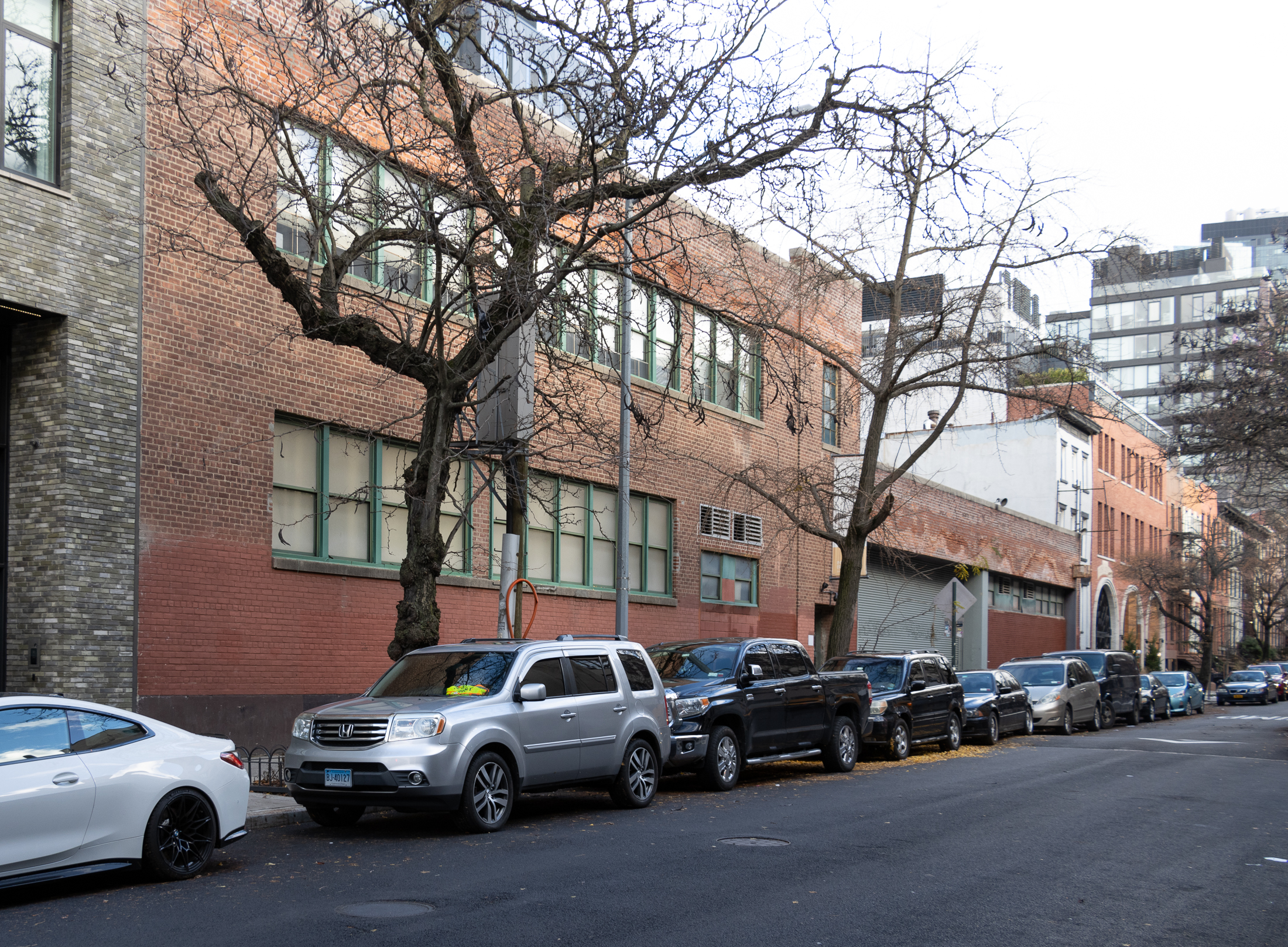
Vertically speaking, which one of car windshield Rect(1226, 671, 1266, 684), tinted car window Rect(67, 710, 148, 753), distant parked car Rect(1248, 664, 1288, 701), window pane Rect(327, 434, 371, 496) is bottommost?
distant parked car Rect(1248, 664, 1288, 701)

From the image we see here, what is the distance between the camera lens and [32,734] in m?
8.49

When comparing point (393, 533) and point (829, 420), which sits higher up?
point (829, 420)

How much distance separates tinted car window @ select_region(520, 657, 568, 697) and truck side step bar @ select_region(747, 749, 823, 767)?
408 centimetres

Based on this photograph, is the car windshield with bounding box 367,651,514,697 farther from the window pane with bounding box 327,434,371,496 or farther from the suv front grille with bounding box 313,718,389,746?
the window pane with bounding box 327,434,371,496

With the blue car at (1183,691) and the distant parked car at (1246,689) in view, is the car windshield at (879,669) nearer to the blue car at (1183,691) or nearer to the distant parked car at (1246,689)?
the blue car at (1183,691)

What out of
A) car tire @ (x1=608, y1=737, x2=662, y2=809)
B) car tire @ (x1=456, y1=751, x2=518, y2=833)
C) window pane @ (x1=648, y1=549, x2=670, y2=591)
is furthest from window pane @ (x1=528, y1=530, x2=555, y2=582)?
car tire @ (x1=456, y1=751, x2=518, y2=833)

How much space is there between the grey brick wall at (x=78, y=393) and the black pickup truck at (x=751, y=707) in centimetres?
673

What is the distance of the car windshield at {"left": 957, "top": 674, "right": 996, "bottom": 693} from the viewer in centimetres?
2534

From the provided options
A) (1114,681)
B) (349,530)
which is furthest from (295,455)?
(1114,681)

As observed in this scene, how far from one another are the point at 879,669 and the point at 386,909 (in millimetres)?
14725

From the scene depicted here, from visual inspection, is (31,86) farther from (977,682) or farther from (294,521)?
(977,682)

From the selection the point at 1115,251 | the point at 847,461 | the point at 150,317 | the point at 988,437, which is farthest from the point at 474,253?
the point at 988,437

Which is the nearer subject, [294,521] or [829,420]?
[294,521]

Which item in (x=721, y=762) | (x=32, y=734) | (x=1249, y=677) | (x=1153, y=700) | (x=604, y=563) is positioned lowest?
(x=1249, y=677)
